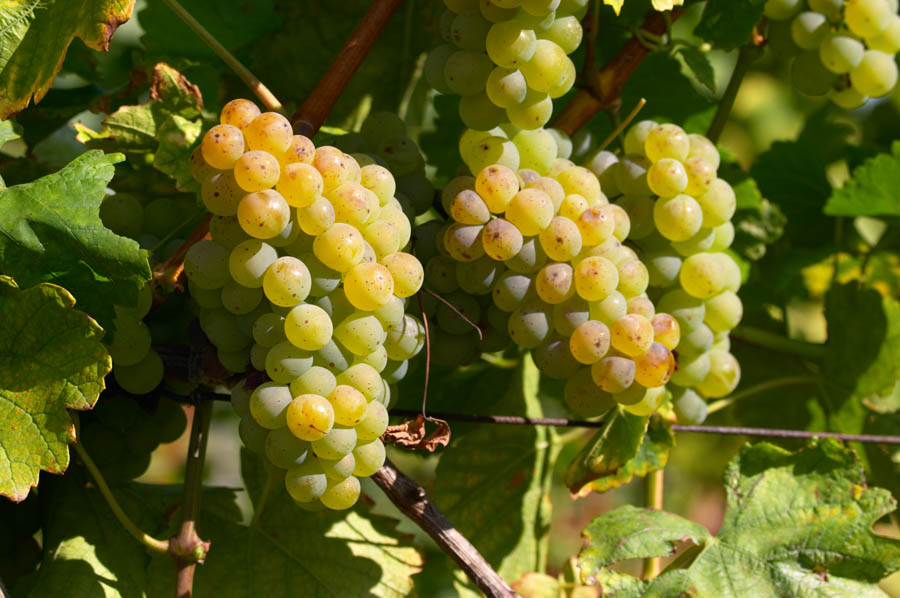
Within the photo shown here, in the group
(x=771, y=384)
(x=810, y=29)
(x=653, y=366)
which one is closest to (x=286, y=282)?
(x=653, y=366)

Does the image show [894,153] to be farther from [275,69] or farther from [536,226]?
[275,69]

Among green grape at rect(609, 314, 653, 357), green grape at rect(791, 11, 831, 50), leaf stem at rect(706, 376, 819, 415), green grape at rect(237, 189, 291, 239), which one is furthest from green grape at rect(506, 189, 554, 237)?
leaf stem at rect(706, 376, 819, 415)

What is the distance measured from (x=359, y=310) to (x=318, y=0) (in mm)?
548

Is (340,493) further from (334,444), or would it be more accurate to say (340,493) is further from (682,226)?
(682,226)

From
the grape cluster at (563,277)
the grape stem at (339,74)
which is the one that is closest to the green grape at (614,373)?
the grape cluster at (563,277)

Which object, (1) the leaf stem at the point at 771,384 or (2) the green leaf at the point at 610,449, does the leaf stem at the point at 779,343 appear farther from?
(2) the green leaf at the point at 610,449

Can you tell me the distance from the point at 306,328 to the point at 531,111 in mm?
285

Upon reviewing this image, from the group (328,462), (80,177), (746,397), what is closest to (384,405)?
(328,462)

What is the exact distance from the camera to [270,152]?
68 cm

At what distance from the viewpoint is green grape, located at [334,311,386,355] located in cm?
69

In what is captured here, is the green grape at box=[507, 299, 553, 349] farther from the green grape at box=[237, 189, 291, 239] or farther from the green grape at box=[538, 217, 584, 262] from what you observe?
the green grape at box=[237, 189, 291, 239]

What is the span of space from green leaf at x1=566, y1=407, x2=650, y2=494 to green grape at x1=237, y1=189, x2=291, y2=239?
0.41 meters

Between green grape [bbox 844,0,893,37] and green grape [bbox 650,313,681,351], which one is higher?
green grape [bbox 844,0,893,37]

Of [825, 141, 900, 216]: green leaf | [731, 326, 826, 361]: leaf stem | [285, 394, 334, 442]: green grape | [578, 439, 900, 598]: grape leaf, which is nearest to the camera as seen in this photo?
[285, 394, 334, 442]: green grape
